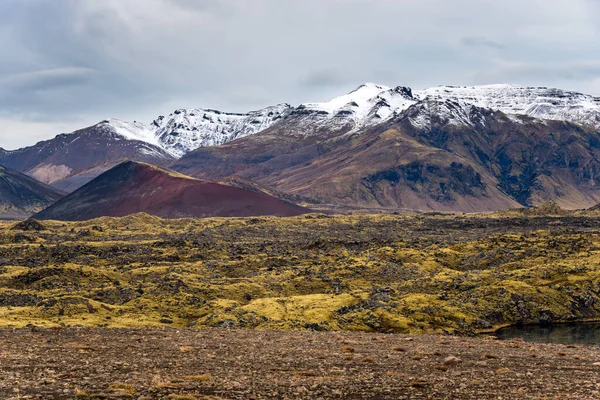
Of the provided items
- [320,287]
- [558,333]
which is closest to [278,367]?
[558,333]

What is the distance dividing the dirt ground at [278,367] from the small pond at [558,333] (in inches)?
593

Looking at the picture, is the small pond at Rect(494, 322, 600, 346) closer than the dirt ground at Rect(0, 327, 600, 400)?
No

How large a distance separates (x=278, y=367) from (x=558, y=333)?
46.7 meters

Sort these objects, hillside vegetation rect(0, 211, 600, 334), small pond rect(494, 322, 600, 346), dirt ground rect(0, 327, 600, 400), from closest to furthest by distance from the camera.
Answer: dirt ground rect(0, 327, 600, 400) → small pond rect(494, 322, 600, 346) → hillside vegetation rect(0, 211, 600, 334)

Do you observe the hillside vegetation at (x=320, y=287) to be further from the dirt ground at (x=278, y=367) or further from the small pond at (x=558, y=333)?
the dirt ground at (x=278, y=367)

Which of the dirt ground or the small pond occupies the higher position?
the dirt ground

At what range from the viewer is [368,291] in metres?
96.6

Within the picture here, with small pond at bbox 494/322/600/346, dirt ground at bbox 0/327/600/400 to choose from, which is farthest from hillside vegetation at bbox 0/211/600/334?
dirt ground at bbox 0/327/600/400

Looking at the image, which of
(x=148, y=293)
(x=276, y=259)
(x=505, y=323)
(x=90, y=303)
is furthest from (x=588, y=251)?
(x=90, y=303)

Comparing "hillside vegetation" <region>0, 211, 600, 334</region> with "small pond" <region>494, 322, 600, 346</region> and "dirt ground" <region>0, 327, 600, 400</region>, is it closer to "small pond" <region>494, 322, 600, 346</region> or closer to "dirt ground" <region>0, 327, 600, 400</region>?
"small pond" <region>494, 322, 600, 346</region>

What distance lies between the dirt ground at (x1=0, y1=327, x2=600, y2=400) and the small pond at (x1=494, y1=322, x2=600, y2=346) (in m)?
15.1

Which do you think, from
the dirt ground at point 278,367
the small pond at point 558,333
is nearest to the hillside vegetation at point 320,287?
the small pond at point 558,333

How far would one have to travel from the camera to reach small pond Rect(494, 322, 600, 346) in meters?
73.6

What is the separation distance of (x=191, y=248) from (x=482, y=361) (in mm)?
109211
